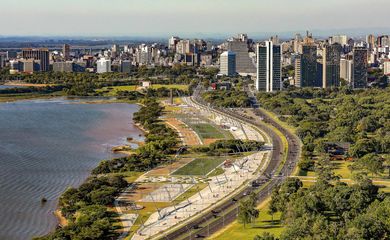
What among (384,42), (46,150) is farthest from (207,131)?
(384,42)

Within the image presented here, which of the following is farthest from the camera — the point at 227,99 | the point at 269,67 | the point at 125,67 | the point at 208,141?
the point at 125,67

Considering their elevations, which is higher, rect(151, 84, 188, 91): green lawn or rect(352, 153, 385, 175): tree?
rect(151, 84, 188, 91): green lawn

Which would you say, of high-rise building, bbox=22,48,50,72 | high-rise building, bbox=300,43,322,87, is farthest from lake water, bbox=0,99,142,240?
high-rise building, bbox=22,48,50,72

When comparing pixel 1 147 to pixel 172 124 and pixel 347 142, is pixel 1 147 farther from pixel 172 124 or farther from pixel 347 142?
pixel 347 142

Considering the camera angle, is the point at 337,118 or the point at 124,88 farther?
the point at 124,88

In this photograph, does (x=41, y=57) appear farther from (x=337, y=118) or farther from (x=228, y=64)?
(x=337, y=118)

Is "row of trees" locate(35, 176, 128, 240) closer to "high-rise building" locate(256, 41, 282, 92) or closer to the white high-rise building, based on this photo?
"high-rise building" locate(256, 41, 282, 92)

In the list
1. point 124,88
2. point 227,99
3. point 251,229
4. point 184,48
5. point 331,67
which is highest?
point 184,48
